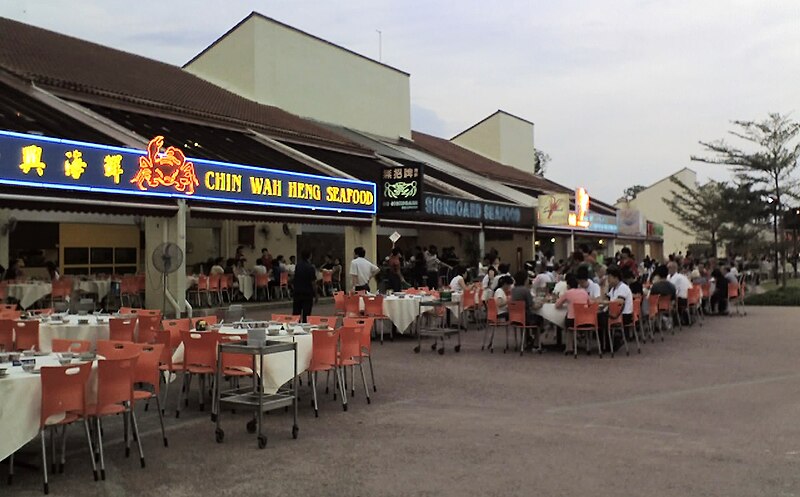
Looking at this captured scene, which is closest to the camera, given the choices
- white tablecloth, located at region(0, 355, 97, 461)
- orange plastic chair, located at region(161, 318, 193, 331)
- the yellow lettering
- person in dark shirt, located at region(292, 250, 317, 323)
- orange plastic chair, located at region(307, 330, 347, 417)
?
white tablecloth, located at region(0, 355, 97, 461)

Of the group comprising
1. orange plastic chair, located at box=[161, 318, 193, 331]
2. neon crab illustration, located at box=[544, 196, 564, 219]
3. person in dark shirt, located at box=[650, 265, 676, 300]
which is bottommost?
orange plastic chair, located at box=[161, 318, 193, 331]

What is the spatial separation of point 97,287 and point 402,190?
811 centimetres

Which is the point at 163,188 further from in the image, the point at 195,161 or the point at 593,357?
the point at 593,357

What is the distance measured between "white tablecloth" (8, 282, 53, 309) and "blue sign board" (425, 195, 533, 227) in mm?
9596

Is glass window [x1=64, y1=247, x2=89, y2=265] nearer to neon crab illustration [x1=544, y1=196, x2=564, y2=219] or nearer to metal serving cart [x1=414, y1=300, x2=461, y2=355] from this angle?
metal serving cart [x1=414, y1=300, x2=461, y2=355]

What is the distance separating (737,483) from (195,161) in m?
11.7

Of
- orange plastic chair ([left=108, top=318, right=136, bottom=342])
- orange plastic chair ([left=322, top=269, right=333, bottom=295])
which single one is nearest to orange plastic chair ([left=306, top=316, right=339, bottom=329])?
orange plastic chair ([left=108, top=318, right=136, bottom=342])

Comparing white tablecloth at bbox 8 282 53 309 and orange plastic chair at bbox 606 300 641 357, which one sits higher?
white tablecloth at bbox 8 282 53 309

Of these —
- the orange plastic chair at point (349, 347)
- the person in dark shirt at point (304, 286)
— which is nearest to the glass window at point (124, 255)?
the person in dark shirt at point (304, 286)

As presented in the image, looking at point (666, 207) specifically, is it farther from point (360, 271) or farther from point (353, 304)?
point (353, 304)

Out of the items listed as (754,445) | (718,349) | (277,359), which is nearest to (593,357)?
(718,349)

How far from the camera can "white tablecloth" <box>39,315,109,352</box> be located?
8.37 metres

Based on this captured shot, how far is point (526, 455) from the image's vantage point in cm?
531

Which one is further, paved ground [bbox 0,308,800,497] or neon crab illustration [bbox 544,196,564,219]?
neon crab illustration [bbox 544,196,564,219]
